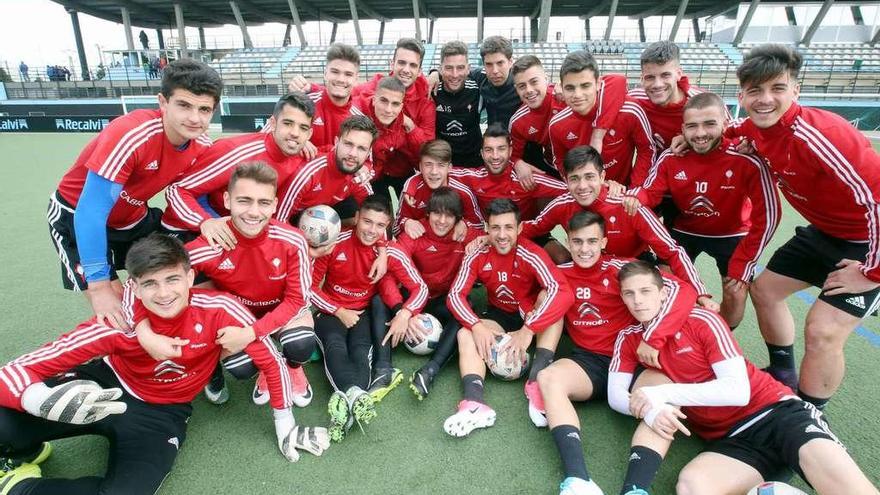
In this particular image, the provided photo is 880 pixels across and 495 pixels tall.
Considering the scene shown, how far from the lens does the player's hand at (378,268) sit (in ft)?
10.9

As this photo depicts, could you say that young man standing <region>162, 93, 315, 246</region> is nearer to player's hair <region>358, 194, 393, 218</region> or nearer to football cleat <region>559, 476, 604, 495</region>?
player's hair <region>358, 194, 393, 218</region>

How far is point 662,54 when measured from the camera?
3219 millimetres

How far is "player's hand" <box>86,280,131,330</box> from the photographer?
2.17 m

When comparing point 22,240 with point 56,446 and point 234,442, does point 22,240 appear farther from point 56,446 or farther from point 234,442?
point 234,442

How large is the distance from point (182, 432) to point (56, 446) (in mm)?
664

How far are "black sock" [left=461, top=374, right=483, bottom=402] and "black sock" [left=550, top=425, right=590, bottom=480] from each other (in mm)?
462

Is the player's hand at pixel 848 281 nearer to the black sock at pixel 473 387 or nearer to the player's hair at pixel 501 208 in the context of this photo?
the player's hair at pixel 501 208

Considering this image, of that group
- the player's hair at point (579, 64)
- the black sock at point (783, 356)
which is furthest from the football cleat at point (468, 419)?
the player's hair at point (579, 64)

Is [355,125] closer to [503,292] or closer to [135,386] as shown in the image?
[503,292]

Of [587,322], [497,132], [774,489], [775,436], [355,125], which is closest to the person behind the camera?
[774,489]

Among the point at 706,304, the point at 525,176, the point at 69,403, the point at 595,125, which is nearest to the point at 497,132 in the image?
the point at 525,176

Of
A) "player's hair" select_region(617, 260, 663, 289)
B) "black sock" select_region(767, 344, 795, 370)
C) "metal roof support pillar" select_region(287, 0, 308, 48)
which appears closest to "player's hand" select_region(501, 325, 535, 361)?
"player's hair" select_region(617, 260, 663, 289)

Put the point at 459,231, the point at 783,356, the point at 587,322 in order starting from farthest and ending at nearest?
the point at 459,231
the point at 587,322
the point at 783,356

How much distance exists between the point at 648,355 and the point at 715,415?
0.39 meters
